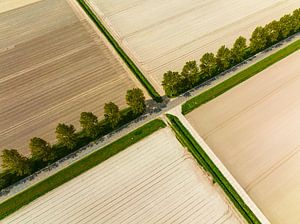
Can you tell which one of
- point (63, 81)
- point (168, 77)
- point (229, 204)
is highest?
point (63, 81)

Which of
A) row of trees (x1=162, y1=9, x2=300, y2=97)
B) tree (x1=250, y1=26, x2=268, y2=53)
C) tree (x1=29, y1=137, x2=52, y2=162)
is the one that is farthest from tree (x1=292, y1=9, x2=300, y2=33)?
tree (x1=29, y1=137, x2=52, y2=162)

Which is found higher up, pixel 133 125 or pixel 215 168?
pixel 133 125

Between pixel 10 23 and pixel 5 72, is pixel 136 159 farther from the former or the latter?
pixel 10 23

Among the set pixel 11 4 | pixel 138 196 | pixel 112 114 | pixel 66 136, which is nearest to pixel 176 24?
pixel 112 114

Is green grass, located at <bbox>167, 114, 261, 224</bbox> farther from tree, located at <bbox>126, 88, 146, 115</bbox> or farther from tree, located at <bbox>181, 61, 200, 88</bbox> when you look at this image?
tree, located at <bbox>181, 61, 200, 88</bbox>

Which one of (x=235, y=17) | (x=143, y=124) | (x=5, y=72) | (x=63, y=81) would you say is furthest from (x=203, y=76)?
(x=5, y=72)

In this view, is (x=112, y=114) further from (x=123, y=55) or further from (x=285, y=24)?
(x=285, y=24)
